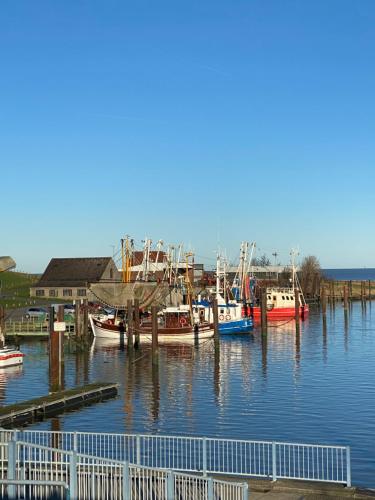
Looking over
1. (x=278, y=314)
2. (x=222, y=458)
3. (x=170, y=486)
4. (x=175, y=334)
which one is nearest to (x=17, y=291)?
(x=278, y=314)

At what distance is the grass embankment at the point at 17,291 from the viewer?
12085 cm

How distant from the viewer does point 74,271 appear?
141 metres

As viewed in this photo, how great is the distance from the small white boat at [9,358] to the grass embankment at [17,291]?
4517 cm

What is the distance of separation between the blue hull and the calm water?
179 inches

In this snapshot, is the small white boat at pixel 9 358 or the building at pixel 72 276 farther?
the building at pixel 72 276

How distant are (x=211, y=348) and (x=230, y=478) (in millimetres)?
56495

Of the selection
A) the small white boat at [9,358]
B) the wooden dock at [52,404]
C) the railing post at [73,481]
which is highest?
the railing post at [73,481]

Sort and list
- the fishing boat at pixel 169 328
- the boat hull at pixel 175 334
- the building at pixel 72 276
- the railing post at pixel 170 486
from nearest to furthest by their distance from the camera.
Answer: the railing post at pixel 170 486 < the boat hull at pixel 175 334 < the fishing boat at pixel 169 328 < the building at pixel 72 276

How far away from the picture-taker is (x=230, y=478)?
25.3m

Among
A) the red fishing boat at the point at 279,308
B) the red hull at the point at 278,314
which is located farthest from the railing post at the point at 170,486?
the red hull at the point at 278,314

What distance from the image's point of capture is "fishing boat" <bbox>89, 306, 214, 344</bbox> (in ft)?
282

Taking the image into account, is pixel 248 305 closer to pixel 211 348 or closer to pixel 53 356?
pixel 211 348

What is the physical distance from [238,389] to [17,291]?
4038 inches

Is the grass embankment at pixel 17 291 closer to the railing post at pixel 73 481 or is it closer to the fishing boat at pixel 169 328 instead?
the fishing boat at pixel 169 328
